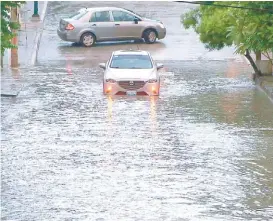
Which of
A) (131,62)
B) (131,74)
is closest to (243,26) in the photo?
(131,74)

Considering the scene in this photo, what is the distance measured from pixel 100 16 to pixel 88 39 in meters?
1.26

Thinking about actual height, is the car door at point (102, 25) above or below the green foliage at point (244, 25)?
below

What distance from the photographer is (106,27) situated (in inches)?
1754

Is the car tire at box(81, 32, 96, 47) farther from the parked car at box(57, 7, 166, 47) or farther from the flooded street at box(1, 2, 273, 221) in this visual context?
the flooded street at box(1, 2, 273, 221)

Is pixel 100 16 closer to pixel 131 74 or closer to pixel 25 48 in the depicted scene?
pixel 25 48

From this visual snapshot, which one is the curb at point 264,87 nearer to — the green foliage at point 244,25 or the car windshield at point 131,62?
the green foliage at point 244,25

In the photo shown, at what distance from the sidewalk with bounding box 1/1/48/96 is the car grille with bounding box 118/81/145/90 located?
359 centimetres

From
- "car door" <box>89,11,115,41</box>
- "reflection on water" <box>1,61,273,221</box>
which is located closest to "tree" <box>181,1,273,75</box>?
"reflection on water" <box>1,61,273,221</box>

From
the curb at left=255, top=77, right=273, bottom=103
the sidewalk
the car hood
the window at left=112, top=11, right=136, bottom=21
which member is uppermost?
the car hood

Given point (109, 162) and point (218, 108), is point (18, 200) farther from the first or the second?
point (218, 108)

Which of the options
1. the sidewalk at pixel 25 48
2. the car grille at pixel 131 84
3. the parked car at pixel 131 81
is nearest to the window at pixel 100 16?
the sidewalk at pixel 25 48

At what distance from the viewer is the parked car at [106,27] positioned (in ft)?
144

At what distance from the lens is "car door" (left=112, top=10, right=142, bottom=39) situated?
44812mm

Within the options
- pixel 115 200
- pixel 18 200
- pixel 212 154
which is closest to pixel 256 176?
pixel 212 154
